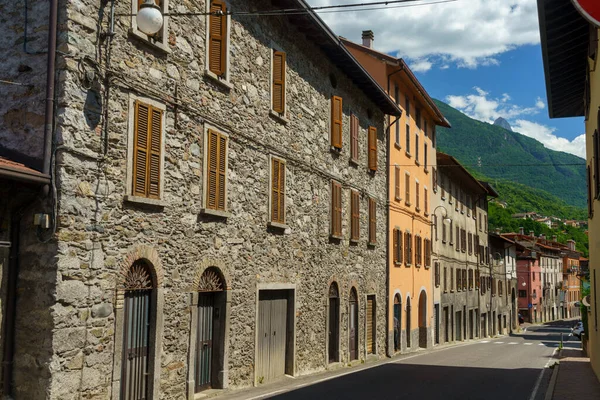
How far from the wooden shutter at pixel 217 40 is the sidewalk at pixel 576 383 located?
900 centimetres

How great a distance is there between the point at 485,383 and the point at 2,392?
11062 millimetres

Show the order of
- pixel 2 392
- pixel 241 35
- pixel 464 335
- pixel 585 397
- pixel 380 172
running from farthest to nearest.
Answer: pixel 464 335, pixel 380 172, pixel 241 35, pixel 585 397, pixel 2 392

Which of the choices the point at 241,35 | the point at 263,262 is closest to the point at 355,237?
the point at 263,262

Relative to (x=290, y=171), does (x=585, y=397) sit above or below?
below

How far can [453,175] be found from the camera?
40.3m

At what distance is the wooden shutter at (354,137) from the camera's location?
2100cm

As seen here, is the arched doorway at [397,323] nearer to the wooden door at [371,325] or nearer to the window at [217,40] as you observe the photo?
the wooden door at [371,325]

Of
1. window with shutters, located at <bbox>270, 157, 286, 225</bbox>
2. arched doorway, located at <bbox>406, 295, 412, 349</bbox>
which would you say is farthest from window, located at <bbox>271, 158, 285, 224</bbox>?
arched doorway, located at <bbox>406, 295, 412, 349</bbox>

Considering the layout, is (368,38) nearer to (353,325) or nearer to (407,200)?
(407,200)

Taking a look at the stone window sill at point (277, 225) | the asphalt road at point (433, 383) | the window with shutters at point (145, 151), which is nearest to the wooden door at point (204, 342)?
the asphalt road at point (433, 383)

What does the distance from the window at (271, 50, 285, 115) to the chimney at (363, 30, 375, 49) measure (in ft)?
52.4

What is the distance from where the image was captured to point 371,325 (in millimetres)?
22922

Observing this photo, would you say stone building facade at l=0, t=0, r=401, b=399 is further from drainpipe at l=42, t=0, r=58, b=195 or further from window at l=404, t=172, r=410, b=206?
window at l=404, t=172, r=410, b=206

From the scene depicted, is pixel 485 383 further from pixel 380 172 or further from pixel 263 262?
pixel 380 172
